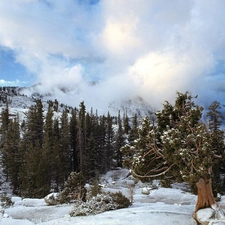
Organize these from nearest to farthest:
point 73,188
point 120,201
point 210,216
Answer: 1. point 210,216
2. point 120,201
3. point 73,188

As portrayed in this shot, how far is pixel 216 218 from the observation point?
11469 millimetres

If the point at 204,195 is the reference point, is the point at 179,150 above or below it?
above

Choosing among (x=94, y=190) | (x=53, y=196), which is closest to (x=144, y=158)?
(x=94, y=190)

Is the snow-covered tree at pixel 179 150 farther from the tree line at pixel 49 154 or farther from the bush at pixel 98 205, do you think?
the tree line at pixel 49 154

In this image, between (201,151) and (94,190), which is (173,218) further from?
(94,190)

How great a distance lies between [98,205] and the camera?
15.0 metres

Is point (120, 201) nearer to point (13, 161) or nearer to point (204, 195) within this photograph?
point (204, 195)

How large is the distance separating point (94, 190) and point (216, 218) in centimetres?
1120

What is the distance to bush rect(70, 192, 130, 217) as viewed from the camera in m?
14.3

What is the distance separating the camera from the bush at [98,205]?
47.0ft

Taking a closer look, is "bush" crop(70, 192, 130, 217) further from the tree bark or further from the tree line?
the tree line

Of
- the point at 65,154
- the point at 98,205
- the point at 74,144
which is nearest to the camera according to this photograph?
the point at 98,205

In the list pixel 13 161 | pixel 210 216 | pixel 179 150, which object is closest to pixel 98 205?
pixel 210 216

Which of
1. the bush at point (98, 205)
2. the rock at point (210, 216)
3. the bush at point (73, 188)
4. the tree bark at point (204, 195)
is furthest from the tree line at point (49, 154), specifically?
the rock at point (210, 216)
